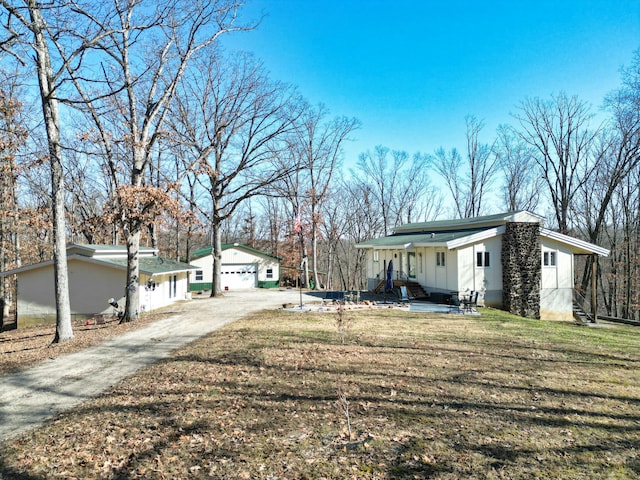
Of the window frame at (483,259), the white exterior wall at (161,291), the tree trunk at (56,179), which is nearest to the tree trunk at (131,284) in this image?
the white exterior wall at (161,291)

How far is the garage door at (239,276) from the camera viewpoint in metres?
31.5

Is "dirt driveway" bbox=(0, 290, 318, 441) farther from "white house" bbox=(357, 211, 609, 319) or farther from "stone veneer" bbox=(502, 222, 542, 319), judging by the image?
Answer: "stone veneer" bbox=(502, 222, 542, 319)

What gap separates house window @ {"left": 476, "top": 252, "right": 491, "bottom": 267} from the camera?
1842cm

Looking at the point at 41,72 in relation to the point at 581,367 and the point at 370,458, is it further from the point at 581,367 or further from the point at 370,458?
the point at 581,367

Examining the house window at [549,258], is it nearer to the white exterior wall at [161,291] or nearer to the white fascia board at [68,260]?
the white exterior wall at [161,291]

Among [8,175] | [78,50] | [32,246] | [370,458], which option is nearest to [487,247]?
[370,458]

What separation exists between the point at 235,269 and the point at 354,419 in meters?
27.6

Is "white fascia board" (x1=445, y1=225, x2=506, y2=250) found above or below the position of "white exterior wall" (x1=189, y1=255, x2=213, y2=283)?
above

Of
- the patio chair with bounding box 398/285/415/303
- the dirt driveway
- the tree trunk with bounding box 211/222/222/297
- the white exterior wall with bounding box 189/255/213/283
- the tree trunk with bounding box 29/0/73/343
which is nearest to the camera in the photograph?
the dirt driveway

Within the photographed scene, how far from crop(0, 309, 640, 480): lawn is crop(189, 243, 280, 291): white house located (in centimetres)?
2292

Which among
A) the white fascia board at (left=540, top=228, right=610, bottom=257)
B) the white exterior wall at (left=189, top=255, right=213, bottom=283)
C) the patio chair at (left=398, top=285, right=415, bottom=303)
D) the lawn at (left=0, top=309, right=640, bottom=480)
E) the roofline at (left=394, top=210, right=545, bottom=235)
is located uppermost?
the roofline at (left=394, top=210, right=545, bottom=235)

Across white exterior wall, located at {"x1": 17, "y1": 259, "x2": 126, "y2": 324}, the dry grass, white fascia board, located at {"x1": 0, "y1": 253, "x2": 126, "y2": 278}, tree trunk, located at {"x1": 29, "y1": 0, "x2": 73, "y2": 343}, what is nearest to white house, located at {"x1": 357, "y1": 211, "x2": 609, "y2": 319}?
A: the dry grass

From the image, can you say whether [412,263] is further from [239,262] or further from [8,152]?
[8,152]

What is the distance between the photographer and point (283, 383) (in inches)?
261
